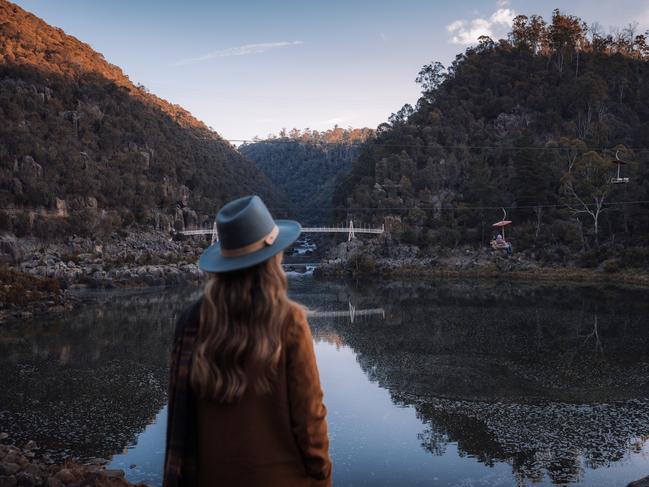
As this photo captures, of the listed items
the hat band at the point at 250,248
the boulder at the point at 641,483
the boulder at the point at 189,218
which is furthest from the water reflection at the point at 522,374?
the boulder at the point at 189,218

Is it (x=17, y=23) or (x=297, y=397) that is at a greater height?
(x=17, y=23)

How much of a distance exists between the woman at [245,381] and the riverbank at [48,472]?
15.8ft

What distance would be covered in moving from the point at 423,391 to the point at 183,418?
9893 mm

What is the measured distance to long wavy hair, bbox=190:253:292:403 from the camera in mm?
1554

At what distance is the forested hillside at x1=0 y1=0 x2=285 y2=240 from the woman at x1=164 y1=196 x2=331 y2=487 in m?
40.7

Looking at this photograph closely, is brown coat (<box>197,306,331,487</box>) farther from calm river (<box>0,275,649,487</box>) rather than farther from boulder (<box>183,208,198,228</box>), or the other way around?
boulder (<box>183,208,198,228</box>)

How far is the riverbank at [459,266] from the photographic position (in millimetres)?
31331

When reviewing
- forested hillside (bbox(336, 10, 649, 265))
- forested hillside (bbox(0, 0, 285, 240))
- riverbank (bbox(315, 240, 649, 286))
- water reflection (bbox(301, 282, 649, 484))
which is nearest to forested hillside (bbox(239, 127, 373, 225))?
forested hillside (bbox(0, 0, 285, 240))

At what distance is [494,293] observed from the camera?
27078 millimetres

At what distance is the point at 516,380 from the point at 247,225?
36.7ft

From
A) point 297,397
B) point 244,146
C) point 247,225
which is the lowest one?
point 297,397

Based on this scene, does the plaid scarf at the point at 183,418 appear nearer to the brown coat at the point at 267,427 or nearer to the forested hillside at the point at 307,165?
the brown coat at the point at 267,427

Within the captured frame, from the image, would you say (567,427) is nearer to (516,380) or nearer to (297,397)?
(516,380)

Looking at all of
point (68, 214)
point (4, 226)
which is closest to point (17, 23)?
point (68, 214)
